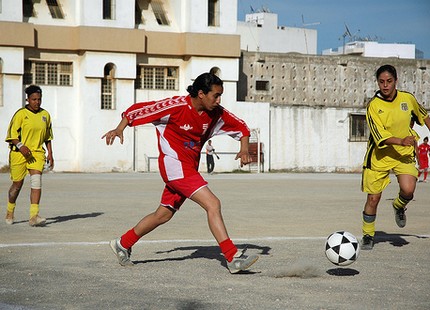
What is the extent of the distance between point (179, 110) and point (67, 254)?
100.0 inches

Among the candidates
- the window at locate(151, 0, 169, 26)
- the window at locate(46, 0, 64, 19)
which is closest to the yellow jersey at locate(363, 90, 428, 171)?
the window at locate(46, 0, 64, 19)

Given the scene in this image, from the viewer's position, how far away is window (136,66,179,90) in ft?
148

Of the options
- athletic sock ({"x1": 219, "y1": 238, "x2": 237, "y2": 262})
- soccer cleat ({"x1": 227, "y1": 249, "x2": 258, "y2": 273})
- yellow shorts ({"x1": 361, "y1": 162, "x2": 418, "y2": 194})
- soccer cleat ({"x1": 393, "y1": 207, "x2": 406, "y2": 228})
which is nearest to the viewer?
soccer cleat ({"x1": 227, "y1": 249, "x2": 258, "y2": 273})

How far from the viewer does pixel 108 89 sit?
44219mm

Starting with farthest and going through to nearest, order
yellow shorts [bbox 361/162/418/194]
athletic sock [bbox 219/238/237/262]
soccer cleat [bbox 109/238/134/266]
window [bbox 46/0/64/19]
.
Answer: window [bbox 46/0/64/19], yellow shorts [bbox 361/162/418/194], soccer cleat [bbox 109/238/134/266], athletic sock [bbox 219/238/237/262]

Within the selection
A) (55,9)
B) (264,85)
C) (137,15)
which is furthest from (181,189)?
(264,85)

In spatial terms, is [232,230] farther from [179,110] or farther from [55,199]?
[55,199]

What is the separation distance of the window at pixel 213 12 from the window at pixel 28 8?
879 centimetres

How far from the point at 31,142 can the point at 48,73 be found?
2924 centimetres

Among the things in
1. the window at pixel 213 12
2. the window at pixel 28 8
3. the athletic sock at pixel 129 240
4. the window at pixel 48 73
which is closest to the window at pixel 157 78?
the window at pixel 213 12

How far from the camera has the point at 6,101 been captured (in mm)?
41438

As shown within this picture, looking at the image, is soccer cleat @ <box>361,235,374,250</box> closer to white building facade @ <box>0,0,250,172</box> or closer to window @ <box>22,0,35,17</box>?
white building facade @ <box>0,0,250,172</box>

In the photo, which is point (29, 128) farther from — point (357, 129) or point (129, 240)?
point (357, 129)

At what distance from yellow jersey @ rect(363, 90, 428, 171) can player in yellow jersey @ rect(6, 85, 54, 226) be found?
562 cm
